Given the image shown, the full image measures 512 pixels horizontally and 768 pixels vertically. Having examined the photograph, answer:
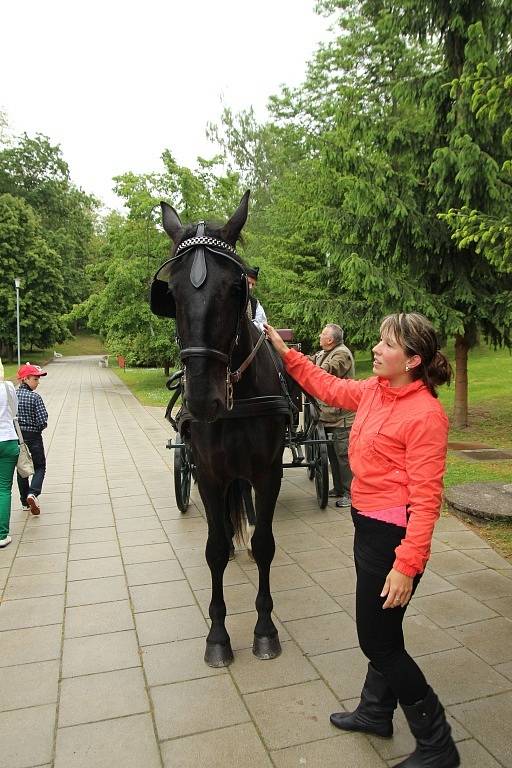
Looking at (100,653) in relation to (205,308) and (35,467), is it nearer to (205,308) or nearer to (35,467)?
(205,308)

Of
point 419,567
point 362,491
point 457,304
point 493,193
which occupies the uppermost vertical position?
point 493,193

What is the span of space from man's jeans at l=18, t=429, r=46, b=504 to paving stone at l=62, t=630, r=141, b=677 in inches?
116

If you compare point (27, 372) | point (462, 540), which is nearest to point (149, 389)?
point (27, 372)

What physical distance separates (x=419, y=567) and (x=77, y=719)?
70.9 inches

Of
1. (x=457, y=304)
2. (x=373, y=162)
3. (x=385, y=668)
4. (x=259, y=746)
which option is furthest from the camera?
(x=457, y=304)

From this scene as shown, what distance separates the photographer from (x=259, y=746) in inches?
88.4

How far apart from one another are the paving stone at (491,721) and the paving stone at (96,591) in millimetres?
2287

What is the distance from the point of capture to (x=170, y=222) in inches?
105

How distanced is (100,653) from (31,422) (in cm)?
335

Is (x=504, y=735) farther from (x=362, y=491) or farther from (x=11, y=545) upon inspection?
(x=11, y=545)

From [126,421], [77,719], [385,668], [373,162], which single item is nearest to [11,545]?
[77,719]

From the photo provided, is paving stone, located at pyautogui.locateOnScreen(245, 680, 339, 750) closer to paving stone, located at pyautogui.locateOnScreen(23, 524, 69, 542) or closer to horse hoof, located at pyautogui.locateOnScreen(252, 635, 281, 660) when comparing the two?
horse hoof, located at pyautogui.locateOnScreen(252, 635, 281, 660)

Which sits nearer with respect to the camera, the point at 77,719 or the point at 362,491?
the point at 362,491

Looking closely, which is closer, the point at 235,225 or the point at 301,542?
the point at 235,225
